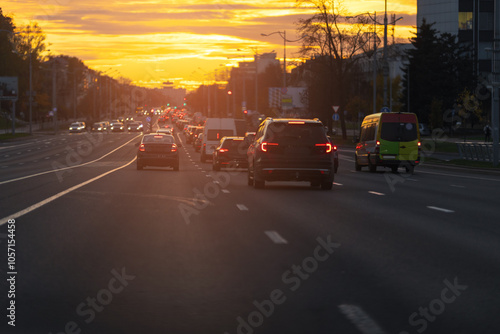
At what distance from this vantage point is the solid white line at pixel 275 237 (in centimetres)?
1204

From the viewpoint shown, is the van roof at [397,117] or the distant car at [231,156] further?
the distant car at [231,156]

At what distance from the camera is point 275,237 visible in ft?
41.0

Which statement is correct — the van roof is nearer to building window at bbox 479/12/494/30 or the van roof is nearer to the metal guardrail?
the metal guardrail

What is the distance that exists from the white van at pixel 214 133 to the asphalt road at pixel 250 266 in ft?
95.4

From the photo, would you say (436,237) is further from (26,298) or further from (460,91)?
(460,91)

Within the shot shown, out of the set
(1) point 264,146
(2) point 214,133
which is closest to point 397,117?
(1) point 264,146

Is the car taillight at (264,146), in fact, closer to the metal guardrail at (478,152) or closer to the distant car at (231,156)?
the distant car at (231,156)

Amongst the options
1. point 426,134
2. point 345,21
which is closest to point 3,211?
point 345,21

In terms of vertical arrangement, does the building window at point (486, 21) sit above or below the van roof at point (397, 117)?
above

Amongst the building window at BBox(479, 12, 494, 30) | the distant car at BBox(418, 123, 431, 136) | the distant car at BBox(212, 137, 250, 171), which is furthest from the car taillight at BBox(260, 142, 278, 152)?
the building window at BBox(479, 12, 494, 30)

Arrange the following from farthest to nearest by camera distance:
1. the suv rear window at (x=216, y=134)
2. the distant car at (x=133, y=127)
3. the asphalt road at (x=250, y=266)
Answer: the distant car at (x=133, y=127) → the suv rear window at (x=216, y=134) → the asphalt road at (x=250, y=266)

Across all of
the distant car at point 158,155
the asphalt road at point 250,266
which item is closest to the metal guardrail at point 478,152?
the distant car at point 158,155

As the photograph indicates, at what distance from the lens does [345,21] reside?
77.9 m

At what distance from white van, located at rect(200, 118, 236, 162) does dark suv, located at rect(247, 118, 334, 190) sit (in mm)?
23676
